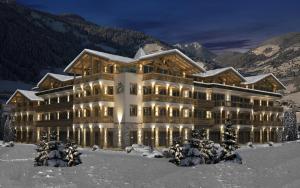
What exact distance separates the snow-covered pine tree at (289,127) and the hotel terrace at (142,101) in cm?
1166

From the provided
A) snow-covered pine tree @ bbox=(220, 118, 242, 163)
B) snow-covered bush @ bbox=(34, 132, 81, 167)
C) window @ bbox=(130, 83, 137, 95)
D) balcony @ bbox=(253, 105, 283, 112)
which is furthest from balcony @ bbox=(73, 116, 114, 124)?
balcony @ bbox=(253, 105, 283, 112)

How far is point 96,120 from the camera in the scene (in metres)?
62.9

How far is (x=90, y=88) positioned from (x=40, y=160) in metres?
27.8

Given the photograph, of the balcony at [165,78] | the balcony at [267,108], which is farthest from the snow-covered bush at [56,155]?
the balcony at [267,108]

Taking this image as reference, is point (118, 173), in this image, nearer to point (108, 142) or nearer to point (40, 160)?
point (40, 160)

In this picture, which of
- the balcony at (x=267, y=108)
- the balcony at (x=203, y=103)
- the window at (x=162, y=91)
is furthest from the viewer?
the balcony at (x=267, y=108)

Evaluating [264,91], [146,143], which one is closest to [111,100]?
[146,143]

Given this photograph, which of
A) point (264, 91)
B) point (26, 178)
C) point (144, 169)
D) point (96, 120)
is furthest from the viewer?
point (264, 91)

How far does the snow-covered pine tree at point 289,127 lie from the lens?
305ft

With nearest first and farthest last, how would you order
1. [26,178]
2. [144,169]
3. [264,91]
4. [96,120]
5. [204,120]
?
1. [26,178]
2. [144,169]
3. [96,120]
4. [204,120]
5. [264,91]

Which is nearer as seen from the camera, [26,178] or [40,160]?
[26,178]

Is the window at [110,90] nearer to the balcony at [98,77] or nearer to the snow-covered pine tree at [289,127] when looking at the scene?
the balcony at [98,77]

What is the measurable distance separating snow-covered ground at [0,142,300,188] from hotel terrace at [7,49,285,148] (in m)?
21.2

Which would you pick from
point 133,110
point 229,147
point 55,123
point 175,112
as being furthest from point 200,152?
point 55,123
